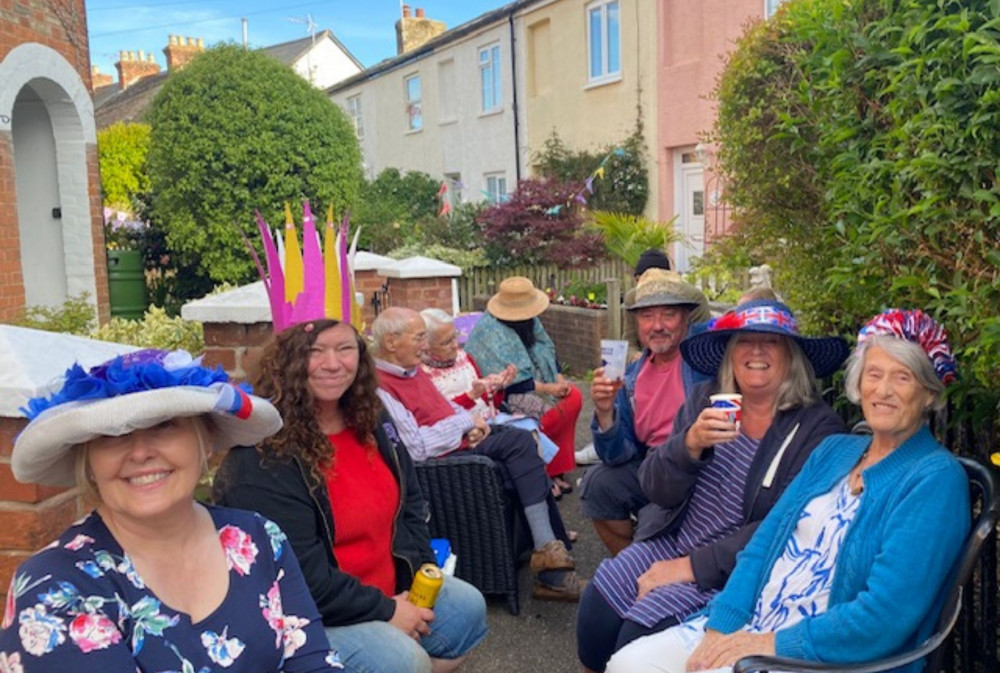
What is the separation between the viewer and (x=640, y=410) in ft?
12.8

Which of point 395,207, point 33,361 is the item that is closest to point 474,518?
point 33,361

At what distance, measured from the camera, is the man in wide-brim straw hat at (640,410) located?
3811 millimetres

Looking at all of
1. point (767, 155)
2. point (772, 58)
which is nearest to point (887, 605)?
point (767, 155)

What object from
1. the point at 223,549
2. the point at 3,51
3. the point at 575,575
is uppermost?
the point at 3,51

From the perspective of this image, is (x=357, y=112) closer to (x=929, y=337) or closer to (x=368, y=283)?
(x=368, y=283)

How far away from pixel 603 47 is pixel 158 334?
12815mm

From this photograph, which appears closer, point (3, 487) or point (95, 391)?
point (95, 391)

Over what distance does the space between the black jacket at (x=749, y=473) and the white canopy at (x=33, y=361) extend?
1.78 m

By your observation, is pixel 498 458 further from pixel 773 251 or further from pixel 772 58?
pixel 772 58

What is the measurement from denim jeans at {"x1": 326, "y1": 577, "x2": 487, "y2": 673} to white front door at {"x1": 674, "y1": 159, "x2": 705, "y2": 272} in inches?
478

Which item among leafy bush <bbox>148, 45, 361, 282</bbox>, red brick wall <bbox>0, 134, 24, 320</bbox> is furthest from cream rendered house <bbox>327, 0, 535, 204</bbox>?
red brick wall <bbox>0, 134, 24, 320</bbox>

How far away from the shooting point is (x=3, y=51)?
7680mm

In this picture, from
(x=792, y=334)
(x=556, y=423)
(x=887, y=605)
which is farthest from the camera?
(x=556, y=423)

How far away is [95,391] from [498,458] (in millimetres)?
2631
